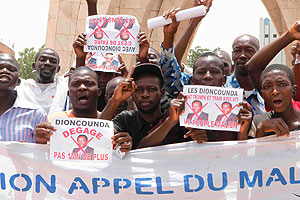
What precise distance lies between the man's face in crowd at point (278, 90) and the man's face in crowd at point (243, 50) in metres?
1.25

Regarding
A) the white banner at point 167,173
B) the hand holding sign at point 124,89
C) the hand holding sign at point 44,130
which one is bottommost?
the white banner at point 167,173

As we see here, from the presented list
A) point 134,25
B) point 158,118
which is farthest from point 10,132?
point 134,25

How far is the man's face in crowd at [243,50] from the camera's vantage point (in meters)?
5.36

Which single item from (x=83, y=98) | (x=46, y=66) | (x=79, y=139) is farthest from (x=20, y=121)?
(x=46, y=66)

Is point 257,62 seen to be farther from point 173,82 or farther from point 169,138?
point 169,138

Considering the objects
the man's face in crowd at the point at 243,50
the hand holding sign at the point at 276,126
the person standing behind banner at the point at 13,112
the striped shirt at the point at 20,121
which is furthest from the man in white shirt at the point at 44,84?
the hand holding sign at the point at 276,126

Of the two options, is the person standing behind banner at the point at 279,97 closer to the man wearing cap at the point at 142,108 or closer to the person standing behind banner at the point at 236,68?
the man wearing cap at the point at 142,108

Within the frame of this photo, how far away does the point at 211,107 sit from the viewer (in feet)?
12.7

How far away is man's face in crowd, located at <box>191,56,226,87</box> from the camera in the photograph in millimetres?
4348

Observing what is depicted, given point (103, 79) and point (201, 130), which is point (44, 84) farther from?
point (201, 130)

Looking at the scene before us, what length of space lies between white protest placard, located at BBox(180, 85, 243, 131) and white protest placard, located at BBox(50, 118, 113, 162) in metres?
0.64

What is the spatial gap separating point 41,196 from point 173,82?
1894mm

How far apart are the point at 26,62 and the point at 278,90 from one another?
50130mm

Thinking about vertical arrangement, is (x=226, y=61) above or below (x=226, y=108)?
above
